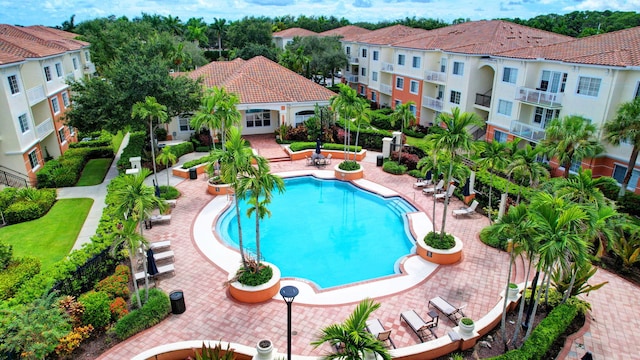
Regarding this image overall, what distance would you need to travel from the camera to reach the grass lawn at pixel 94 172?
2740 centimetres

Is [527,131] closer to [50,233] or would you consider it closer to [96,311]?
[96,311]

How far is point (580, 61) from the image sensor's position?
25.2m

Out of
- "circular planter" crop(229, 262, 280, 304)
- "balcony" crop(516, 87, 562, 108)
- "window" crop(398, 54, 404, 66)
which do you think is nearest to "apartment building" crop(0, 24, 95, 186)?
"circular planter" crop(229, 262, 280, 304)

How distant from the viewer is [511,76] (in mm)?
31656

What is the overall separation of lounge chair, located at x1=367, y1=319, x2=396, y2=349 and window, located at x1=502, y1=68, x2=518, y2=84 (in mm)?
26175

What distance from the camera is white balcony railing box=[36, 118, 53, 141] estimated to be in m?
27.9

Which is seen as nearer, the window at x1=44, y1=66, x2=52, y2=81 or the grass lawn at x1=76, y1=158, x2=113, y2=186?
the grass lawn at x1=76, y1=158, x2=113, y2=186

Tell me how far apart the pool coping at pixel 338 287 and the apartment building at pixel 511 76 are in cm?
1377

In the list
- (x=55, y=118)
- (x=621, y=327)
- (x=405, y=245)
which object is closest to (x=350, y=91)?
(x=405, y=245)

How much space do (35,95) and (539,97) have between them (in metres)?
37.2

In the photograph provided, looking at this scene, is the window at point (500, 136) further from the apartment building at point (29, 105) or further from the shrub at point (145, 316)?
the apartment building at point (29, 105)

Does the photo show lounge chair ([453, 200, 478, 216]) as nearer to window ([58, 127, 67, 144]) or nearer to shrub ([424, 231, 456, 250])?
shrub ([424, 231, 456, 250])

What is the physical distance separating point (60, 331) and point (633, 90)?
30522mm

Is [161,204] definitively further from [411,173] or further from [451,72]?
[451,72]
